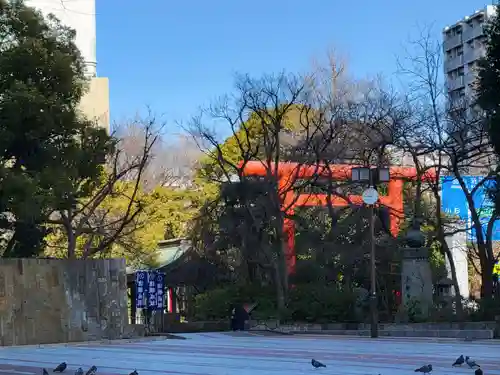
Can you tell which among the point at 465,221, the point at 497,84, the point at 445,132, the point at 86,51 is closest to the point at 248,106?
the point at 445,132

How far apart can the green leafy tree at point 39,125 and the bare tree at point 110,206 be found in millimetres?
1008

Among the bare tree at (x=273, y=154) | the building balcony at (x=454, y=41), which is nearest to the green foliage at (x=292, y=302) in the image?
the bare tree at (x=273, y=154)

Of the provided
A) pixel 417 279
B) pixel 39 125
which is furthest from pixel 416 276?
pixel 39 125

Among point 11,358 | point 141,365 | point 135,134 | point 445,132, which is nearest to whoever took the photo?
point 141,365

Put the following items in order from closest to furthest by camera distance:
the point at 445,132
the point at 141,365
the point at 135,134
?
the point at 141,365, the point at 445,132, the point at 135,134

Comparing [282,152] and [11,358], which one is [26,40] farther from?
[282,152]

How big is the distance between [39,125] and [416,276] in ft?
38.3

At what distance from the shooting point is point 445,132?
25.0m

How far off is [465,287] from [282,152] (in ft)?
32.6

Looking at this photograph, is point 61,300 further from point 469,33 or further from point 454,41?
point 454,41

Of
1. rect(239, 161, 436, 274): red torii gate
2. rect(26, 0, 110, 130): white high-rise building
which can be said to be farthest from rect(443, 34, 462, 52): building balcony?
rect(239, 161, 436, 274): red torii gate

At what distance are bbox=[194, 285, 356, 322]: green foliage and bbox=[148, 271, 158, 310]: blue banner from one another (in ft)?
9.62

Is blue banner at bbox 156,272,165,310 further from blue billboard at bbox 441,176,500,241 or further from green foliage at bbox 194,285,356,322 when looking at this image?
blue billboard at bbox 441,176,500,241

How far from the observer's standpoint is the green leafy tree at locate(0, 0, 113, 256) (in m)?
18.3
